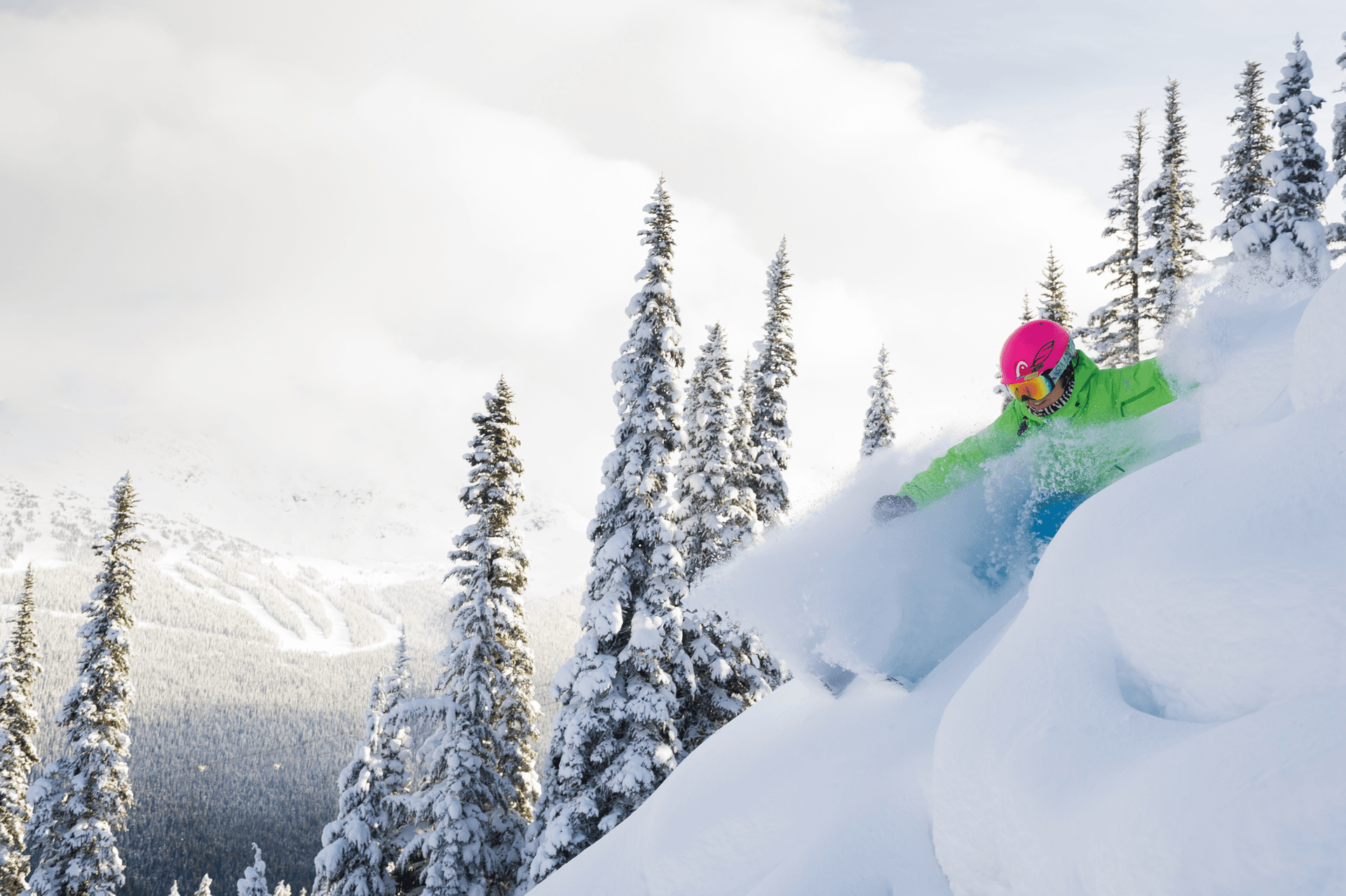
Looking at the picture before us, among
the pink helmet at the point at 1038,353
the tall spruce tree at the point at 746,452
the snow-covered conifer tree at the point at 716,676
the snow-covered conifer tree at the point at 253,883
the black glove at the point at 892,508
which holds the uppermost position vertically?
the tall spruce tree at the point at 746,452

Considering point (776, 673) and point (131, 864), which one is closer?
point (776, 673)

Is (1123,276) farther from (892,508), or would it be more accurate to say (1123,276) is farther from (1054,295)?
(892,508)

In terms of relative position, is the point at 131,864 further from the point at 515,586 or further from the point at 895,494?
the point at 895,494

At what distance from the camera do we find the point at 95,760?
1850 centimetres

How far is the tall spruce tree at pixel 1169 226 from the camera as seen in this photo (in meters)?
20.2

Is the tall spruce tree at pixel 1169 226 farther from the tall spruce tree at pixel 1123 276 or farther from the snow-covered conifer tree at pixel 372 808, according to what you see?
the snow-covered conifer tree at pixel 372 808

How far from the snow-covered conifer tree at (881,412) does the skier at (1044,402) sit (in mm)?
22648

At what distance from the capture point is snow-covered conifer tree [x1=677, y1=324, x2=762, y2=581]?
17953mm

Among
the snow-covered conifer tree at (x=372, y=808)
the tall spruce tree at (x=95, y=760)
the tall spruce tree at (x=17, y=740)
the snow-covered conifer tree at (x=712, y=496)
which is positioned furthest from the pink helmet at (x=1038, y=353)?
the tall spruce tree at (x=17, y=740)

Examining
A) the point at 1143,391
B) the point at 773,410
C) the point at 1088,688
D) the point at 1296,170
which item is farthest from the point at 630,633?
the point at 1296,170

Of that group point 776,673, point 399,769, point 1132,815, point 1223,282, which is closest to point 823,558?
point 1132,815

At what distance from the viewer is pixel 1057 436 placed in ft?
15.0

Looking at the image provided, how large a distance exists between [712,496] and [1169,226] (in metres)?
16.2

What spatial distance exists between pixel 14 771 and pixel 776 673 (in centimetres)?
2247
